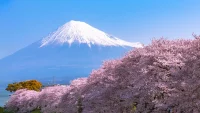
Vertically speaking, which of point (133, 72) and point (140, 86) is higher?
point (133, 72)

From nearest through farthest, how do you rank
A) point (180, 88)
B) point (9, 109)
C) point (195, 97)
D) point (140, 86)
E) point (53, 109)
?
point (195, 97) < point (180, 88) < point (140, 86) < point (53, 109) < point (9, 109)

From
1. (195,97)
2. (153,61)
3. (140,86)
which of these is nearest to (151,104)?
(140,86)

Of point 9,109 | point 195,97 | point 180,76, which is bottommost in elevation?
point 195,97

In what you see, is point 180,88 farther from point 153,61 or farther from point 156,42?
point 156,42

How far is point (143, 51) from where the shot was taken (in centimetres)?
2109

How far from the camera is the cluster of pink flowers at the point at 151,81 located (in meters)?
16.1

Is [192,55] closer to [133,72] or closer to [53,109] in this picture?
[133,72]

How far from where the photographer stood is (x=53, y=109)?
38.6m

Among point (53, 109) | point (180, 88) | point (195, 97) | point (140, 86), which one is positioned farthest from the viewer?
point (53, 109)

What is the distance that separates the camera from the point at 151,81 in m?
18.7

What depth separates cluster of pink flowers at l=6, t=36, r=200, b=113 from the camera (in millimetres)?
16062

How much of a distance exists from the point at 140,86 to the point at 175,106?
8.70 feet

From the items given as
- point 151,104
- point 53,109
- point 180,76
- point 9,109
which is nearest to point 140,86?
point 151,104

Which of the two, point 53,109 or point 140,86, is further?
point 53,109
